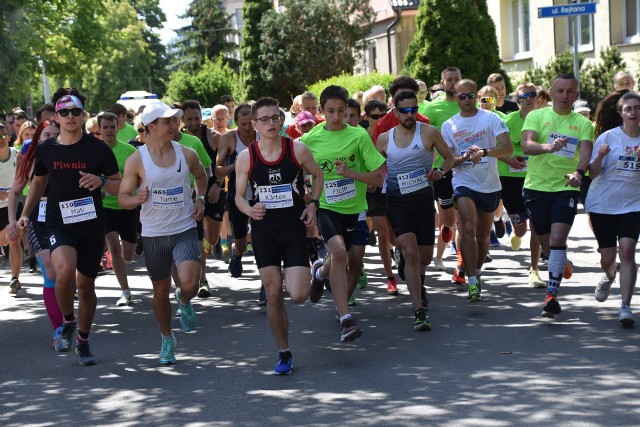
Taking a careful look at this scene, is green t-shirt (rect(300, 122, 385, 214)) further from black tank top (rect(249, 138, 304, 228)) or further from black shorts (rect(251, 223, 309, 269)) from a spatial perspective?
black shorts (rect(251, 223, 309, 269))

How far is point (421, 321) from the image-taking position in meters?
9.17

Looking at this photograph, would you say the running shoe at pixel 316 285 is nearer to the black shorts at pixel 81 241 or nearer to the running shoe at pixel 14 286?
the black shorts at pixel 81 241

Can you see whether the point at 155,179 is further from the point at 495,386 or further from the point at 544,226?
the point at 544,226

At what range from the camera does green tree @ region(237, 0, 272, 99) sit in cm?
5425

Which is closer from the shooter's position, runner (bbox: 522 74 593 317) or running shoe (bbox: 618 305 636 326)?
running shoe (bbox: 618 305 636 326)

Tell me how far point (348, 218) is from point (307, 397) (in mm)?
2437

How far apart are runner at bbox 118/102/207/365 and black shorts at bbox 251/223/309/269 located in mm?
549

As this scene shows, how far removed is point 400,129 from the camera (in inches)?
384

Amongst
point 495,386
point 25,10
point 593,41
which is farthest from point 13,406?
point 593,41

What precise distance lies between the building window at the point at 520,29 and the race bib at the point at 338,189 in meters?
23.0

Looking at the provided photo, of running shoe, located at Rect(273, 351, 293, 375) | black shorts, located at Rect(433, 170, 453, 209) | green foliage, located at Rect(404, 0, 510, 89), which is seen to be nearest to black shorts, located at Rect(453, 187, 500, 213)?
black shorts, located at Rect(433, 170, 453, 209)

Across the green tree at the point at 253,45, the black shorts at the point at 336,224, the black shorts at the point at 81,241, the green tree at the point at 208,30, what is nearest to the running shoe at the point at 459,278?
the black shorts at the point at 336,224

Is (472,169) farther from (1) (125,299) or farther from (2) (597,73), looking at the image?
(2) (597,73)

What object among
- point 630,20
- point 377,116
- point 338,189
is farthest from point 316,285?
point 630,20
